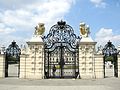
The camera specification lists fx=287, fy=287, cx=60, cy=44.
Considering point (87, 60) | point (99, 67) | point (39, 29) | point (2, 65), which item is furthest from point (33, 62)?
point (99, 67)

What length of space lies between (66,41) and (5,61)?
19.8ft

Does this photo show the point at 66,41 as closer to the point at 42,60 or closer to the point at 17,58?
the point at 42,60

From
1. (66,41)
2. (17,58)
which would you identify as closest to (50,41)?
(66,41)

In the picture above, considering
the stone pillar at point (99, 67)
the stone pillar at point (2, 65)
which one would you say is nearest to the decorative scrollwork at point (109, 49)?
the stone pillar at point (99, 67)

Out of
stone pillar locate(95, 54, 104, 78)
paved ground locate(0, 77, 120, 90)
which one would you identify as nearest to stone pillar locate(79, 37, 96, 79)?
stone pillar locate(95, 54, 104, 78)

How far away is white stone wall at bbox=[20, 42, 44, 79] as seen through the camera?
2634 cm

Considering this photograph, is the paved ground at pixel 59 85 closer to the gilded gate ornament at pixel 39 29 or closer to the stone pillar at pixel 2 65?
the stone pillar at pixel 2 65

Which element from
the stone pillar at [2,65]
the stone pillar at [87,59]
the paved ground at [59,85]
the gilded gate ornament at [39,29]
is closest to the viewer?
the paved ground at [59,85]

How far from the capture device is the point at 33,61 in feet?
86.4

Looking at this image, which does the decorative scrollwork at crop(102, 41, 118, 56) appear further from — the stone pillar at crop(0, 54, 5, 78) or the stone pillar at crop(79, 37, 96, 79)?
the stone pillar at crop(0, 54, 5, 78)

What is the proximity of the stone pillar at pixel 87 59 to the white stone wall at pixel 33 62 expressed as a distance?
11.8 feet

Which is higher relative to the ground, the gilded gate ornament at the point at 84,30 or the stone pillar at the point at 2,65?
the gilded gate ornament at the point at 84,30

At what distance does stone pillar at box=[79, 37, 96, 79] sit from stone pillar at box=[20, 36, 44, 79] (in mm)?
3599

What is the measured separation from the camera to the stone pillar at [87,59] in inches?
1036
